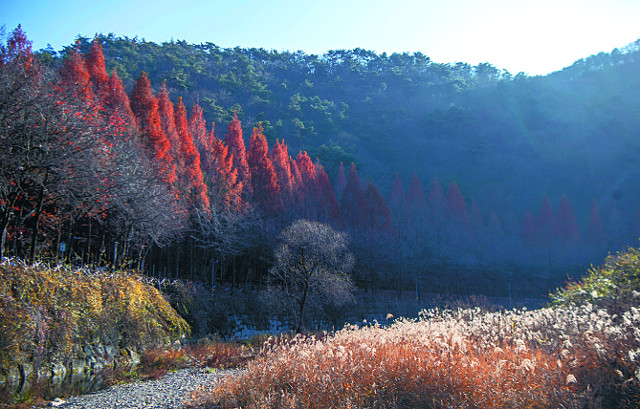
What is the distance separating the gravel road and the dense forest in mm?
4673

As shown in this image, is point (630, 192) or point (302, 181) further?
point (630, 192)

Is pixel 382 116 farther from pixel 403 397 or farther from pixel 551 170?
pixel 403 397

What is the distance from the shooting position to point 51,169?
10266mm

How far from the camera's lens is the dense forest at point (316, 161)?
12.5 meters

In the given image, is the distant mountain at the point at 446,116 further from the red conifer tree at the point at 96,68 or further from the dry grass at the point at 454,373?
the dry grass at the point at 454,373

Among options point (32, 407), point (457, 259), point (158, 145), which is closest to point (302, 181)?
point (158, 145)

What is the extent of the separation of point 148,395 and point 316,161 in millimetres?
39567

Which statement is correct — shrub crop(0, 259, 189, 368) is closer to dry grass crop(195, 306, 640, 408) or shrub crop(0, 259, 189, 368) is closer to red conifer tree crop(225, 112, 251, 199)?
dry grass crop(195, 306, 640, 408)

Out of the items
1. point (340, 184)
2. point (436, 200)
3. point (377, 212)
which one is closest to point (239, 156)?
point (377, 212)

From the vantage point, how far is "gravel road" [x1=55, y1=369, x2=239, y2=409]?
7.56 metres

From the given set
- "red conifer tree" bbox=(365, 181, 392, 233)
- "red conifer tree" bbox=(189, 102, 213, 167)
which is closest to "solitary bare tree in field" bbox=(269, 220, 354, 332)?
"red conifer tree" bbox=(189, 102, 213, 167)

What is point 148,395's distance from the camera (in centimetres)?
849

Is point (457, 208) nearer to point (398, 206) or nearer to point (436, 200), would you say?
point (436, 200)

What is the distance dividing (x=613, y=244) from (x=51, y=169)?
60.2 m
